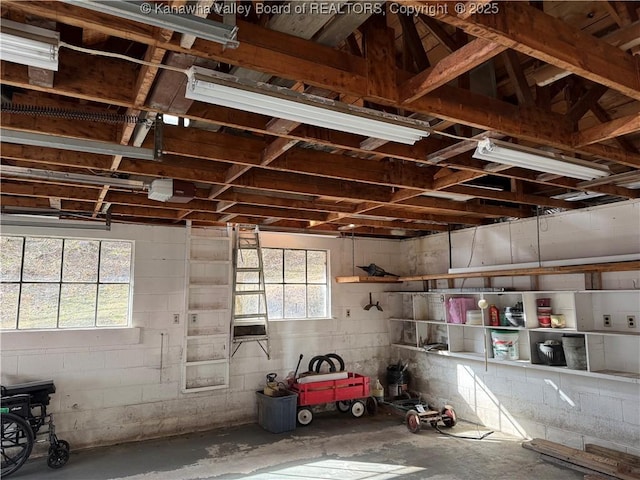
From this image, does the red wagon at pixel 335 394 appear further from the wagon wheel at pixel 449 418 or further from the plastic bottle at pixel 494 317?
the plastic bottle at pixel 494 317

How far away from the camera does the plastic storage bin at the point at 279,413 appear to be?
5.52 metres

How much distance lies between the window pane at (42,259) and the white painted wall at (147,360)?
154 mm

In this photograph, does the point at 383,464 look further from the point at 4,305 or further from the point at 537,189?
the point at 4,305

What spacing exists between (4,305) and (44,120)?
3.44 m

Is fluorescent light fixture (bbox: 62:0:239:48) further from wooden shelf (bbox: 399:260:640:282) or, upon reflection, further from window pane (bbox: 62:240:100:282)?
window pane (bbox: 62:240:100:282)

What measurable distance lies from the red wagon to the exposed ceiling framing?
3.02 m

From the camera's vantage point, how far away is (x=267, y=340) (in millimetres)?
5918

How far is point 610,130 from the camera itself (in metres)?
2.52

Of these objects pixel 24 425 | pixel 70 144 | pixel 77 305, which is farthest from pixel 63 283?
pixel 70 144

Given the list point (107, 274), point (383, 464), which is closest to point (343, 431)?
point (383, 464)

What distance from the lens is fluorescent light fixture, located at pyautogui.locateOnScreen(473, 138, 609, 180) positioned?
103 inches

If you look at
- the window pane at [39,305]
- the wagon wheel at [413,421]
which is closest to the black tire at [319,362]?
the wagon wheel at [413,421]

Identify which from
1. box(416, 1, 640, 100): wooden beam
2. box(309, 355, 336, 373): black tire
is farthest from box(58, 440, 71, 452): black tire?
box(416, 1, 640, 100): wooden beam

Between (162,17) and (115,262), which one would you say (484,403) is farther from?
(162,17)
